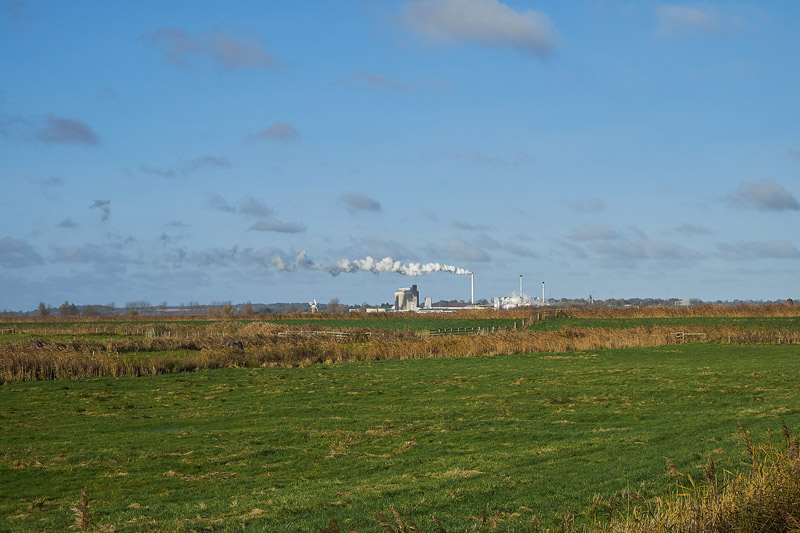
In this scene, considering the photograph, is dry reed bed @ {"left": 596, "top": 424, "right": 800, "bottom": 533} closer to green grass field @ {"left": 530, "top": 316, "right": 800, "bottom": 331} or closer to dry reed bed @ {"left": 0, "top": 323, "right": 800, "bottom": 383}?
dry reed bed @ {"left": 0, "top": 323, "right": 800, "bottom": 383}

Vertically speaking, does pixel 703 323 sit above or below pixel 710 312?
below

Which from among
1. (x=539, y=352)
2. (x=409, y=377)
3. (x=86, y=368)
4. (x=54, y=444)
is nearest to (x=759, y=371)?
(x=409, y=377)

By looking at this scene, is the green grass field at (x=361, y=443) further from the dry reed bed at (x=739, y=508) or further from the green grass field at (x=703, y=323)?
the green grass field at (x=703, y=323)

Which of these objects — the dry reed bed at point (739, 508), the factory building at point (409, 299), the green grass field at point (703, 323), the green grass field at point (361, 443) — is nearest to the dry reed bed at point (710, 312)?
the green grass field at point (703, 323)

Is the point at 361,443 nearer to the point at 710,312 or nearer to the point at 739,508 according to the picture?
the point at 739,508

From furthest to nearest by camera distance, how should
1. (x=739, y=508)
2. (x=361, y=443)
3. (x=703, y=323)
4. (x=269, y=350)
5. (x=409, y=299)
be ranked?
(x=409, y=299) → (x=703, y=323) → (x=269, y=350) → (x=361, y=443) → (x=739, y=508)

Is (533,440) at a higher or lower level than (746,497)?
lower

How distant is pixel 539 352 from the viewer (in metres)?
48.7

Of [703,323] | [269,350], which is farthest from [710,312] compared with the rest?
[269,350]

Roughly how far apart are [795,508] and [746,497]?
0.38 m

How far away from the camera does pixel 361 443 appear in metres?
17.4

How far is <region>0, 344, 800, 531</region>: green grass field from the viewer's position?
1124cm

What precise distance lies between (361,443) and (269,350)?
2734 cm

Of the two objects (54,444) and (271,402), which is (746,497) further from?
(271,402)
